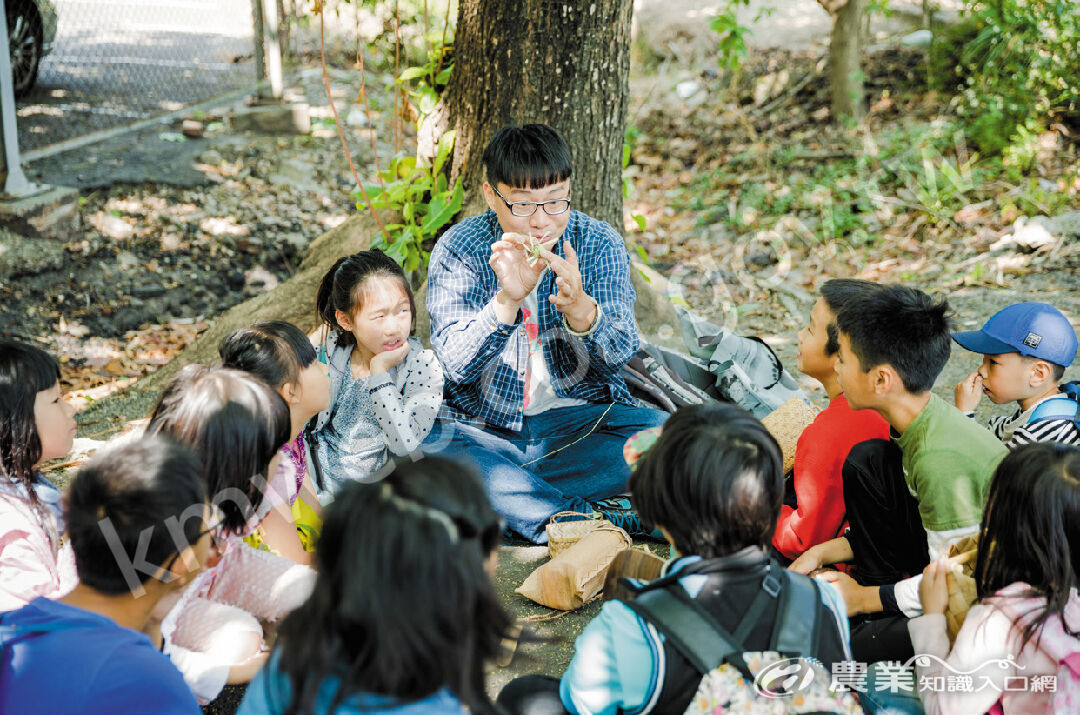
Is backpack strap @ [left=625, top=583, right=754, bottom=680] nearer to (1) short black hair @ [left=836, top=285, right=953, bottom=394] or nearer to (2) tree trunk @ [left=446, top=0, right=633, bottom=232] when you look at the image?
(1) short black hair @ [left=836, top=285, right=953, bottom=394]

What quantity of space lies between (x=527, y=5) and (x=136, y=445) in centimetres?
292

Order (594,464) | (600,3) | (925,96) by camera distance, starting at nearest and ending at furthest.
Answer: (594,464)
(600,3)
(925,96)

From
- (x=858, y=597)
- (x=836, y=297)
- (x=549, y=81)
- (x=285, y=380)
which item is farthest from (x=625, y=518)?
(x=549, y=81)

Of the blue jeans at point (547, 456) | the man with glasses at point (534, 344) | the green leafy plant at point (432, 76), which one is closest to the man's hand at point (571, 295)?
the man with glasses at point (534, 344)

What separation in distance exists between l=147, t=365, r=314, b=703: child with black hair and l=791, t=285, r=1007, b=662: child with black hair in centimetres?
156

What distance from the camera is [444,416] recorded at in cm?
352

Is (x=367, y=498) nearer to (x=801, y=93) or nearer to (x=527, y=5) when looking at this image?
(x=527, y=5)

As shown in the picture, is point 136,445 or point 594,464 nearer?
point 136,445

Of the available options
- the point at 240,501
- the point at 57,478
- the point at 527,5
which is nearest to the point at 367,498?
the point at 240,501

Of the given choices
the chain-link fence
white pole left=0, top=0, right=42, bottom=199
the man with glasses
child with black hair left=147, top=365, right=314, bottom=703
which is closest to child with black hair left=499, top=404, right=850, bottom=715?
child with black hair left=147, top=365, right=314, bottom=703

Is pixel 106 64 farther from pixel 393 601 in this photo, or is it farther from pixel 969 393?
pixel 393 601

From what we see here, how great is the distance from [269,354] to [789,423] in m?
1.81

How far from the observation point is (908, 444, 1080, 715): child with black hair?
195 cm

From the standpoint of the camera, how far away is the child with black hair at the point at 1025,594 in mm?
1946
